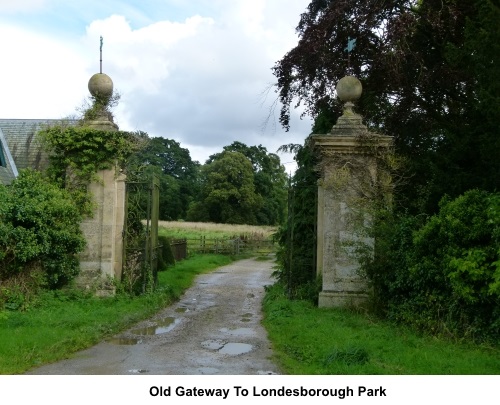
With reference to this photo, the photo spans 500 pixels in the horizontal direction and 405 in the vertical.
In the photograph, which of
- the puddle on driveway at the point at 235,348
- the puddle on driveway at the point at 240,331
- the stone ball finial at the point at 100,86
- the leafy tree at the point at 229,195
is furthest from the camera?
the leafy tree at the point at 229,195

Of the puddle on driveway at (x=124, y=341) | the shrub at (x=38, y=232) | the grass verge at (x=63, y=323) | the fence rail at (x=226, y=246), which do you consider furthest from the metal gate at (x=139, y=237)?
the fence rail at (x=226, y=246)

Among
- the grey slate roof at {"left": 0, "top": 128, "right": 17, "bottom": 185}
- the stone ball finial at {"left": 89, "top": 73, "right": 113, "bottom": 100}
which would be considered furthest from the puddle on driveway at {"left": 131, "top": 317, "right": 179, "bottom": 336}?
the grey slate roof at {"left": 0, "top": 128, "right": 17, "bottom": 185}

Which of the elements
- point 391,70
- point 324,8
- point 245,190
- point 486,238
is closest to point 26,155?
point 324,8

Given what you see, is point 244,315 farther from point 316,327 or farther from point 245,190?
point 245,190

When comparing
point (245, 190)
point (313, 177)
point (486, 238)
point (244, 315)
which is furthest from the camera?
point (245, 190)

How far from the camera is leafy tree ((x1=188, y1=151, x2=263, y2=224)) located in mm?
56781

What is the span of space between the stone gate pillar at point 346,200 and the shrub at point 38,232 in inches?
194

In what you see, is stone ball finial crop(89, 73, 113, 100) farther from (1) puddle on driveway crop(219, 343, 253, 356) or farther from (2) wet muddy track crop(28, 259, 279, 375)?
(1) puddle on driveway crop(219, 343, 253, 356)

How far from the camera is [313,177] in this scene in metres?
14.5

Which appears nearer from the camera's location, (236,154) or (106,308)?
(106,308)

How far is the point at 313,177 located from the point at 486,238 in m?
6.19

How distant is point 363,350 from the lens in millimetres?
7359

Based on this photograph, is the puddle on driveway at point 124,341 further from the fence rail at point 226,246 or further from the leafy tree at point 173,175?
the leafy tree at point 173,175

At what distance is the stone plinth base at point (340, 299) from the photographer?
1151cm
